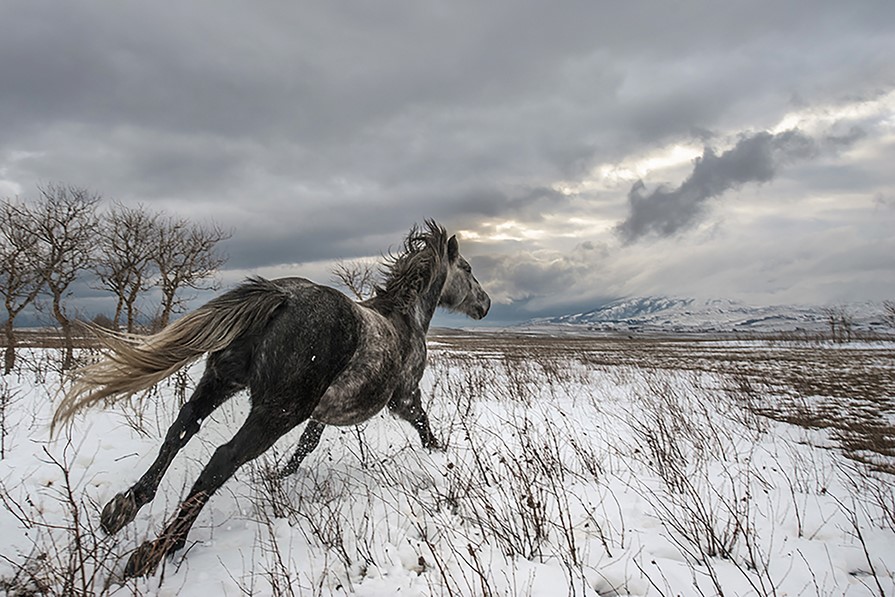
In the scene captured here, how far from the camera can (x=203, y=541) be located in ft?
9.93

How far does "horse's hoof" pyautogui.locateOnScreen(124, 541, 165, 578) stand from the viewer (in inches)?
94.5

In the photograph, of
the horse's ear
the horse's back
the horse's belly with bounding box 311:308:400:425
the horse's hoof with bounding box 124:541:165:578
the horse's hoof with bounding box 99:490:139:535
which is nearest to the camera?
the horse's hoof with bounding box 124:541:165:578

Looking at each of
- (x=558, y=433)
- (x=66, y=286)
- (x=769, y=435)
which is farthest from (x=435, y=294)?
(x=66, y=286)

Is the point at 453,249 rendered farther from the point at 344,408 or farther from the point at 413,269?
the point at 344,408

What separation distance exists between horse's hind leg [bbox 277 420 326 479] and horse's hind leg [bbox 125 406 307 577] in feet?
5.21

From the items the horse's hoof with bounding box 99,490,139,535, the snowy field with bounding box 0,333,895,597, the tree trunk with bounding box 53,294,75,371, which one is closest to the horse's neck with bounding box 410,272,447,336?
the snowy field with bounding box 0,333,895,597

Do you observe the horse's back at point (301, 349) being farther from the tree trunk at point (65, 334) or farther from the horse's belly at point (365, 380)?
the tree trunk at point (65, 334)

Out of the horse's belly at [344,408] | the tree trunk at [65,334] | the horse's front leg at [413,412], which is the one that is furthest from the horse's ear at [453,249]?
the tree trunk at [65,334]

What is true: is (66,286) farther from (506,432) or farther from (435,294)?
(506,432)

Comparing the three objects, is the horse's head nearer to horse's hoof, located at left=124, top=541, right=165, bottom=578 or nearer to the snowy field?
the snowy field

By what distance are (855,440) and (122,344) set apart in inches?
354

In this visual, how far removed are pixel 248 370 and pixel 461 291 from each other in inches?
164

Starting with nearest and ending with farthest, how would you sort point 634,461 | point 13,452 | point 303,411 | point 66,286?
point 303,411, point 13,452, point 634,461, point 66,286

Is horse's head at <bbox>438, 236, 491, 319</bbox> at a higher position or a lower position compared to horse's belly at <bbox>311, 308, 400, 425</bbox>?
A: higher
